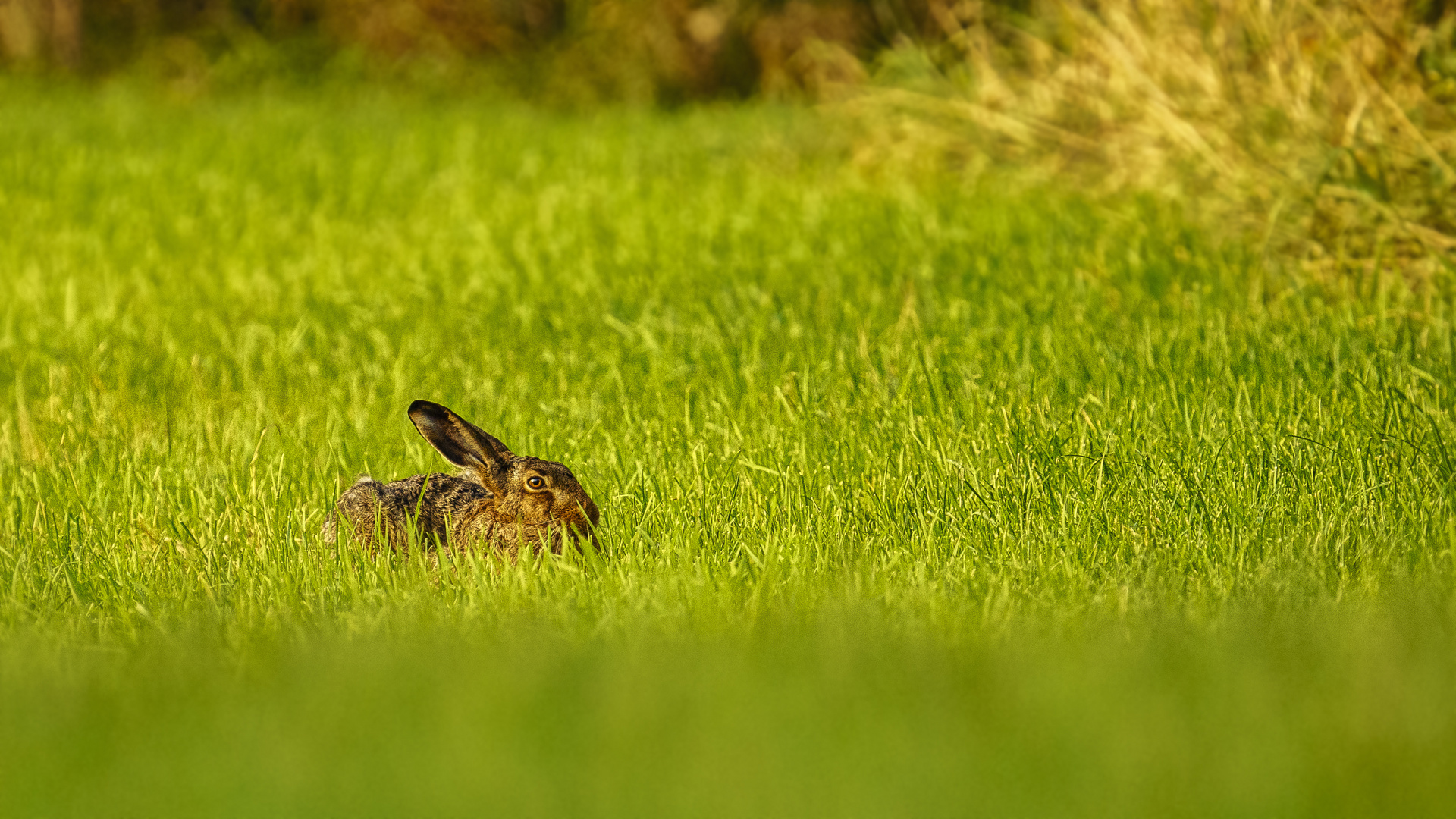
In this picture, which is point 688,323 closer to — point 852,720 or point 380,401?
point 380,401

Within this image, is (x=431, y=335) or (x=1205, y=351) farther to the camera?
(x=431, y=335)

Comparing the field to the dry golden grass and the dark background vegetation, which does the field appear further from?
the dark background vegetation

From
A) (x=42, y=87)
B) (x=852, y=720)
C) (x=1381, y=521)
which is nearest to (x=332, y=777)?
(x=852, y=720)

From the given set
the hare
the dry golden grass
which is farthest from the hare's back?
the dry golden grass

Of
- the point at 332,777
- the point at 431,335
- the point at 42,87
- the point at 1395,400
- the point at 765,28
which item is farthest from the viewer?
the point at 765,28

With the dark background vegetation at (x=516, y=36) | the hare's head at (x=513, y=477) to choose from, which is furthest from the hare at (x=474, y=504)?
the dark background vegetation at (x=516, y=36)

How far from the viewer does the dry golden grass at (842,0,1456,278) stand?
256 inches

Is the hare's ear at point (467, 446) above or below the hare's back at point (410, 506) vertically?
above

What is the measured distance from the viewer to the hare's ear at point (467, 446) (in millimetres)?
3613

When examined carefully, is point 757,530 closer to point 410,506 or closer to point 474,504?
point 474,504

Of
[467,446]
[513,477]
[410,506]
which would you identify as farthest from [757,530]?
[410,506]

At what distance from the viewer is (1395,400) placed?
4465 mm

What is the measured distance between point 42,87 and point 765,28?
861 centimetres

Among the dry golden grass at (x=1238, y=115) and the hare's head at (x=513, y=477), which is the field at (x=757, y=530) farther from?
the dry golden grass at (x=1238, y=115)
